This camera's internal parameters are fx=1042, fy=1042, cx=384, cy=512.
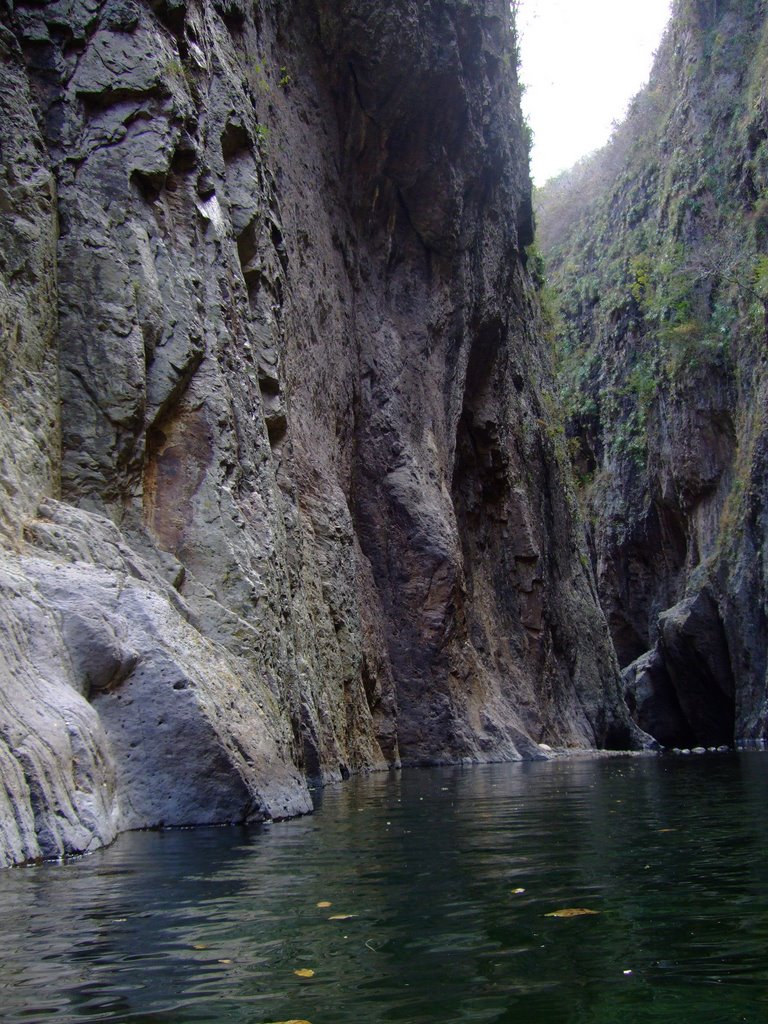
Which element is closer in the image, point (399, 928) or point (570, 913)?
point (399, 928)

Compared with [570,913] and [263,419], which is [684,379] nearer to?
[263,419]

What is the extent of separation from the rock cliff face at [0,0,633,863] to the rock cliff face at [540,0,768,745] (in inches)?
295

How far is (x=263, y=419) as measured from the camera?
1173 cm

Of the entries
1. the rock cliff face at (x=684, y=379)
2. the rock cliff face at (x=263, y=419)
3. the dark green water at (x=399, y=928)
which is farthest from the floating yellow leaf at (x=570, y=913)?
the rock cliff face at (x=684, y=379)

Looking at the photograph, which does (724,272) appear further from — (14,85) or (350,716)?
(14,85)

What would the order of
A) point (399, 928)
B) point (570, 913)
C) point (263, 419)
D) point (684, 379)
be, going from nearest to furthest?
point (399, 928) < point (570, 913) < point (263, 419) < point (684, 379)

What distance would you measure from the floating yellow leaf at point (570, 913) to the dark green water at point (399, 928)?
54mm

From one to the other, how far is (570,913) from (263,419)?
8794 millimetres

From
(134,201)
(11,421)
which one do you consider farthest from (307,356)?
(11,421)

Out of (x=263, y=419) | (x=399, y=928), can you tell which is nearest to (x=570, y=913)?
(x=399, y=928)

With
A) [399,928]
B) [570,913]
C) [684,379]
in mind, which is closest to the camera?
[399,928]

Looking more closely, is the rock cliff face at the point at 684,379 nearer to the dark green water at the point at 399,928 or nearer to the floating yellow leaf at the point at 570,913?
the dark green water at the point at 399,928

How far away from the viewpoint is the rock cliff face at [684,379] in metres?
33.9

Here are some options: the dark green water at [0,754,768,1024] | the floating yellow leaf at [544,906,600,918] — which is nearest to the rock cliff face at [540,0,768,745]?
the dark green water at [0,754,768,1024]
